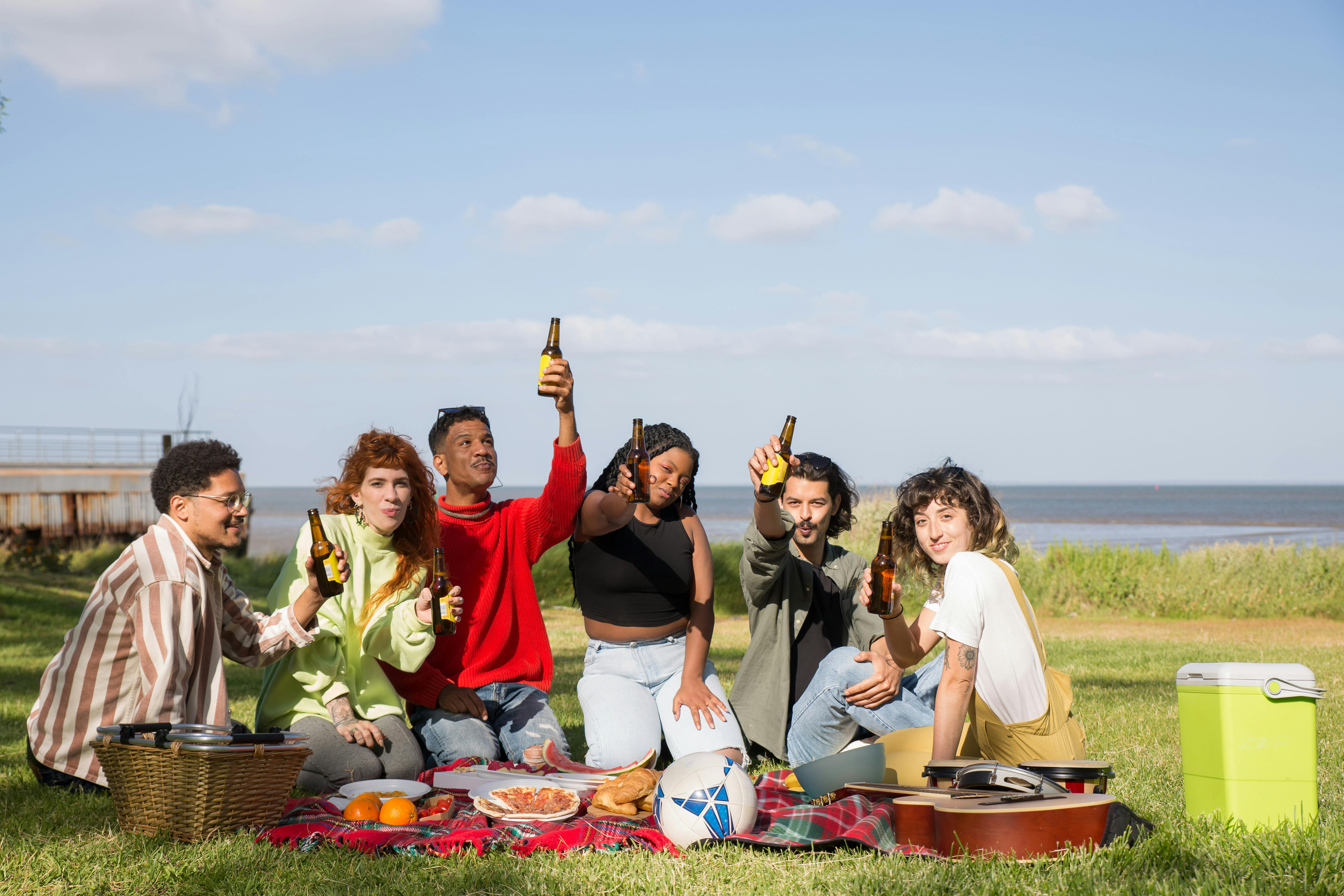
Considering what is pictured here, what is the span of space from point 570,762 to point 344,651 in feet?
4.20

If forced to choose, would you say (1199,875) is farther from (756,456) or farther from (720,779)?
(756,456)

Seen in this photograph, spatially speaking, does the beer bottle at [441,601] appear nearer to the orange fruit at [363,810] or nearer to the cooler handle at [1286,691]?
the orange fruit at [363,810]

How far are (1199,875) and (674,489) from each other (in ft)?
10.5

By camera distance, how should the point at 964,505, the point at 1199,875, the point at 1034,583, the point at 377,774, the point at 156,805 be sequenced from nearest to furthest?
the point at 1199,875 → the point at 156,805 → the point at 964,505 → the point at 377,774 → the point at 1034,583

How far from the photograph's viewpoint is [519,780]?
16.4 feet

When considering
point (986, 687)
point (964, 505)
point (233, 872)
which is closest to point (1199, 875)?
point (986, 687)

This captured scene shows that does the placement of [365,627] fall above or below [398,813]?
above

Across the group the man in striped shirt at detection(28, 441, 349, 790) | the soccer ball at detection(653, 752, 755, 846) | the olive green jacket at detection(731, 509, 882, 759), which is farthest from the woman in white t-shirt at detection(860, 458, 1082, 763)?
the man in striped shirt at detection(28, 441, 349, 790)

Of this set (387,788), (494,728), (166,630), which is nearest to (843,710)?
(494,728)

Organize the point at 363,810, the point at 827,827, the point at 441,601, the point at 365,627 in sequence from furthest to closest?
the point at 365,627 → the point at 441,601 → the point at 363,810 → the point at 827,827

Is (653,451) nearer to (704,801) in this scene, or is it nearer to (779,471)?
(779,471)

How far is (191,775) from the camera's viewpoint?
4.10 meters

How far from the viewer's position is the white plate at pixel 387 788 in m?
4.70

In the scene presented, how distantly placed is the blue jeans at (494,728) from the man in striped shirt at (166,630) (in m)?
0.98
